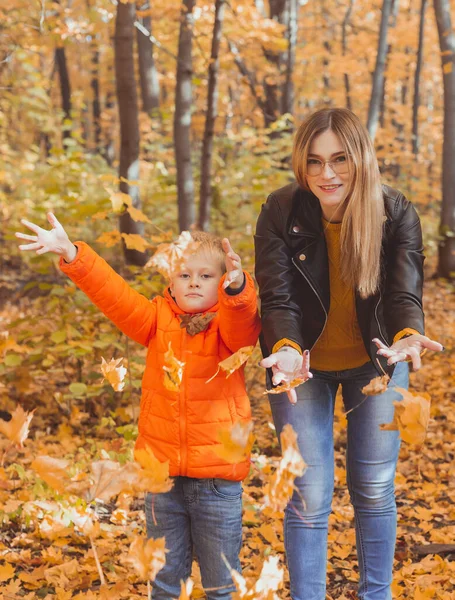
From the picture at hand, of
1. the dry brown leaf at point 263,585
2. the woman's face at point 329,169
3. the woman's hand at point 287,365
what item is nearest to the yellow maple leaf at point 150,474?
the dry brown leaf at point 263,585

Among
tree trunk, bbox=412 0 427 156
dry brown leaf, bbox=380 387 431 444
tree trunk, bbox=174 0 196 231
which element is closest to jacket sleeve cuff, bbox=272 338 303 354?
dry brown leaf, bbox=380 387 431 444

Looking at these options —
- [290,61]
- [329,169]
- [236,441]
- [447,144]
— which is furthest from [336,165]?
[290,61]

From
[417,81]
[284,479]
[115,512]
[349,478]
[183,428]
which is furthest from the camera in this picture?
[417,81]

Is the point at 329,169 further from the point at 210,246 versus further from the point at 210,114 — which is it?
Result: the point at 210,114

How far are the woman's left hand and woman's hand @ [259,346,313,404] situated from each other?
0.78 ft

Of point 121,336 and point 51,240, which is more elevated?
point 51,240

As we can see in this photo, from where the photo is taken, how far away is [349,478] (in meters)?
2.32


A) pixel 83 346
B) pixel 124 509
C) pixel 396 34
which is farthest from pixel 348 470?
pixel 396 34

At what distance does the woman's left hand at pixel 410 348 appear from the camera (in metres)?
1.86

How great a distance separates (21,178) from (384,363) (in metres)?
10.3

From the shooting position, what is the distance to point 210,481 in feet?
6.83

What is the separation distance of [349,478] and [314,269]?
80 cm

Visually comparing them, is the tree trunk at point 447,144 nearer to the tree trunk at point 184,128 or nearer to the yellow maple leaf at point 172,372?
the tree trunk at point 184,128

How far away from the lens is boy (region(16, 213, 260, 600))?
81.3 inches
